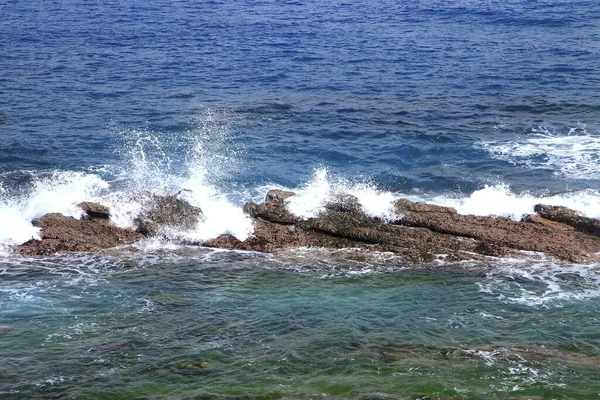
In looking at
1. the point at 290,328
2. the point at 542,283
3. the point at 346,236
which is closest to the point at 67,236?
the point at 346,236

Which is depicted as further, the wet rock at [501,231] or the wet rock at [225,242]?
the wet rock at [225,242]

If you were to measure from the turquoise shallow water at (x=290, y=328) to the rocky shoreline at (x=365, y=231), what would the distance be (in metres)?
0.86

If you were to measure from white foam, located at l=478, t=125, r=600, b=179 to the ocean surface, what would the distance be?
15 centimetres

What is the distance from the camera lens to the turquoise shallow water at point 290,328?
20.6 metres

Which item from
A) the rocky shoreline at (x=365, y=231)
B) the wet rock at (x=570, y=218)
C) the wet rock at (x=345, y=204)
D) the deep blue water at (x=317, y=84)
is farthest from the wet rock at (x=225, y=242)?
the wet rock at (x=570, y=218)

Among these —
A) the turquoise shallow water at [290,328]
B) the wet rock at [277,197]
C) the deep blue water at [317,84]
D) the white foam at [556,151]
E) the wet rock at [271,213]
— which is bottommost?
the turquoise shallow water at [290,328]

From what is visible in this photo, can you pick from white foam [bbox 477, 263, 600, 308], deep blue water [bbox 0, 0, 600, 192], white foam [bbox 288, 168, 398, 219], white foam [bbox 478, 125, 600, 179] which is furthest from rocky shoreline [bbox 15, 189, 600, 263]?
white foam [bbox 478, 125, 600, 179]

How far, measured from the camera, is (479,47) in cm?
5812

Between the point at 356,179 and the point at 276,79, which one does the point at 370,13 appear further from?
the point at 356,179

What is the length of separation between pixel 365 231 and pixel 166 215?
7515 mm

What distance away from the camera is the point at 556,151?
40.2m

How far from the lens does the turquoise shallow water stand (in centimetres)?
2056

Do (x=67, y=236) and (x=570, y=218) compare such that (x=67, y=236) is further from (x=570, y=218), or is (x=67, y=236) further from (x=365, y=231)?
(x=570, y=218)

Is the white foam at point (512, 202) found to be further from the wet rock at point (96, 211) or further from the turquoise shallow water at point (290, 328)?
the wet rock at point (96, 211)
